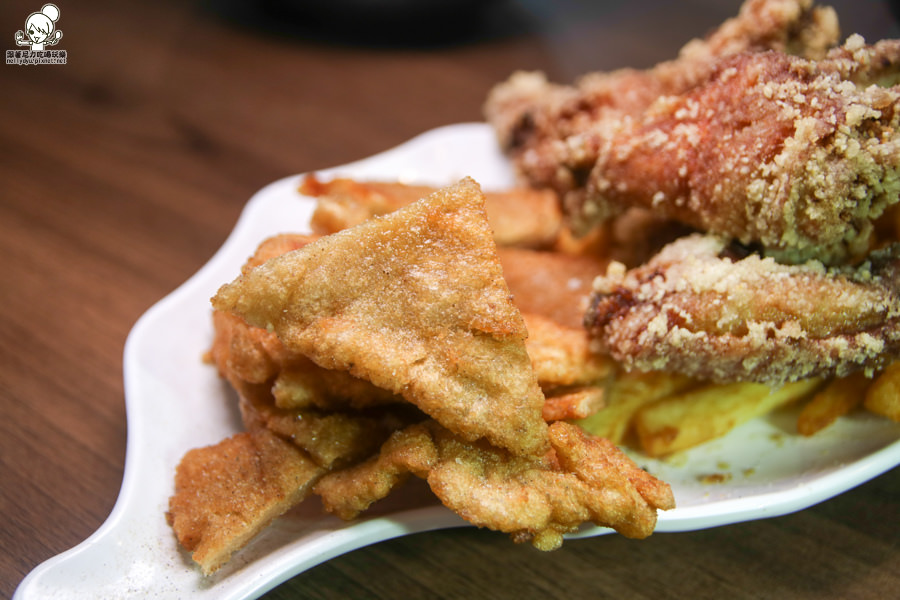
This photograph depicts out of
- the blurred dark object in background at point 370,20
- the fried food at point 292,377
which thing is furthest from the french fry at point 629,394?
the blurred dark object in background at point 370,20

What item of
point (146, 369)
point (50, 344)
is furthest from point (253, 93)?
point (146, 369)

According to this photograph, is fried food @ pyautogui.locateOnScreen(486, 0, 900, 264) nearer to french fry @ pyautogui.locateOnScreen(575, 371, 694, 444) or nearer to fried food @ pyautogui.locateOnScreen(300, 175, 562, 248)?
fried food @ pyautogui.locateOnScreen(300, 175, 562, 248)

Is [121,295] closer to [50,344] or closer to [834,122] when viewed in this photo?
[50,344]

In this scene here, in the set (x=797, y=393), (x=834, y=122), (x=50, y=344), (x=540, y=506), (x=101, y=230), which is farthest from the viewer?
(x=101, y=230)

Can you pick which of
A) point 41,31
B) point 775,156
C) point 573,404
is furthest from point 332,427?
point 41,31

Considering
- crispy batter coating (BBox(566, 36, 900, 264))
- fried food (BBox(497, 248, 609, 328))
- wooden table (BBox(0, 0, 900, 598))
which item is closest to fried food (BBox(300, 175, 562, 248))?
fried food (BBox(497, 248, 609, 328))
